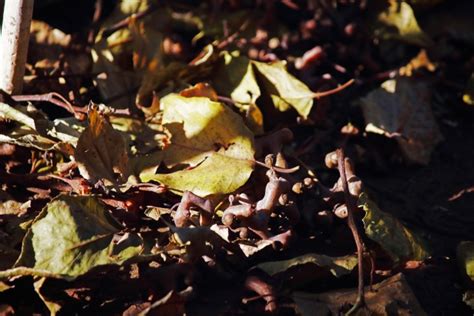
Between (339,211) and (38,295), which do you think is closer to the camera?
(38,295)

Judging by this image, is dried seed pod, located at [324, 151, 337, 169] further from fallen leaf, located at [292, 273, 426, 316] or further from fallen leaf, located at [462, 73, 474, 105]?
fallen leaf, located at [462, 73, 474, 105]

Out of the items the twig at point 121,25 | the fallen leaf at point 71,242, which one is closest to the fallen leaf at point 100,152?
the fallen leaf at point 71,242

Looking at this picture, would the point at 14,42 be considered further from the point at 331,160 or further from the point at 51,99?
the point at 331,160

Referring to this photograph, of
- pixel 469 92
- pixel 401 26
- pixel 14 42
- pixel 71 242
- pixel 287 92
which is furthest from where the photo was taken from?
pixel 401 26

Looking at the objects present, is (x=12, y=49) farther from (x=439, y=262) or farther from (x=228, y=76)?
(x=439, y=262)

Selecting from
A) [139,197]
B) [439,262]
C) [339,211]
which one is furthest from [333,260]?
[139,197]

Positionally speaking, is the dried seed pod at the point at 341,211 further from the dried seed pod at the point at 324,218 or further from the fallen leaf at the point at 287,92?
the fallen leaf at the point at 287,92

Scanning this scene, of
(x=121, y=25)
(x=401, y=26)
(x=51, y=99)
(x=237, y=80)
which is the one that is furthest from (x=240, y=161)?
(x=401, y=26)
